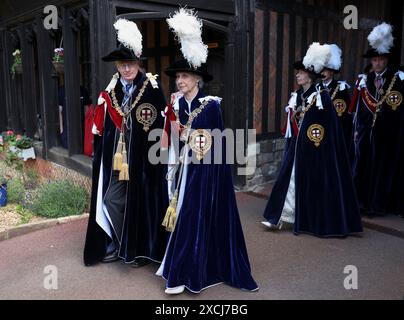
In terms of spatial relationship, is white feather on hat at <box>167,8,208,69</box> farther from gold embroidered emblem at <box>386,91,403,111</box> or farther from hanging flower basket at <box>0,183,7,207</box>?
hanging flower basket at <box>0,183,7,207</box>

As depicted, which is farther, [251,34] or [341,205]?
[251,34]

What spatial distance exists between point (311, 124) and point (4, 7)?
7112 mm

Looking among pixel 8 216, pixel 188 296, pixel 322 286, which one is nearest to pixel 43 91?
pixel 8 216

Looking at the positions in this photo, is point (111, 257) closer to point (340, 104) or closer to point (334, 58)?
point (334, 58)

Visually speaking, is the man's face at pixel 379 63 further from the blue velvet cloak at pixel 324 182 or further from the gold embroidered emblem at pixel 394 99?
the blue velvet cloak at pixel 324 182

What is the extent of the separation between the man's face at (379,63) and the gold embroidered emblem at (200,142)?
3.31 meters

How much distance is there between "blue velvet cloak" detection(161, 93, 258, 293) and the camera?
3449mm

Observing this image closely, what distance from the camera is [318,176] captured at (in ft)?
16.8

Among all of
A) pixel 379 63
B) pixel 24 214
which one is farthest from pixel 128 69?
pixel 379 63

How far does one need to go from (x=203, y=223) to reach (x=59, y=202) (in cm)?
302

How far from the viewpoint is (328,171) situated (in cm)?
509

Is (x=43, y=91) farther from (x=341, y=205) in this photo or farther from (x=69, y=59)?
(x=341, y=205)

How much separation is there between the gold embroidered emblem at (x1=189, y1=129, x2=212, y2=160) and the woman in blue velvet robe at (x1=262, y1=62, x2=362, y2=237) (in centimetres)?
203

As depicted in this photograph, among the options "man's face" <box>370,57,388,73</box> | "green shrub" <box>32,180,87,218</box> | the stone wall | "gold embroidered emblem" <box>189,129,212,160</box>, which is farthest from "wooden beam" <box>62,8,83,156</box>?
"man's face" <box>370,57,388,73</box>
